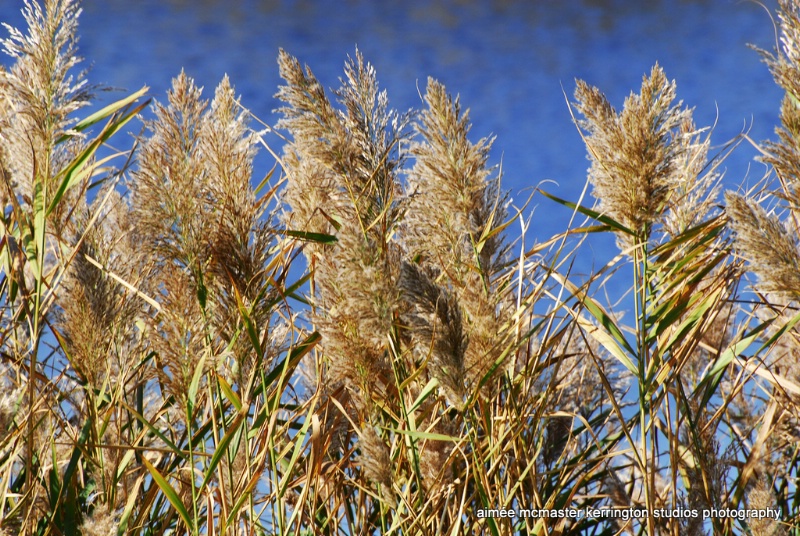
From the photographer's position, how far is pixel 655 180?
6.39 feet

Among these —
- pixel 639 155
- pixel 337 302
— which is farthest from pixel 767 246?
pixel 337 302

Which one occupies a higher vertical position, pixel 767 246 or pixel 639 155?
pixel 639 155

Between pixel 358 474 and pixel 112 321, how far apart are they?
0.93 meters

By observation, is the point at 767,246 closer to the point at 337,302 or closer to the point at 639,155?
the point at 639,155

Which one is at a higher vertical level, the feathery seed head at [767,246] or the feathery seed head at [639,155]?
the feathery seed head at [639,155]

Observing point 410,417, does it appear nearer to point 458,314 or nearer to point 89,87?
point 458,314

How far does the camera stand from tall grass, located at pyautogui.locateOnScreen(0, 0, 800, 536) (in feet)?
5.60

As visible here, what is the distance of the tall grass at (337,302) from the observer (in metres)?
Answer: 1.71

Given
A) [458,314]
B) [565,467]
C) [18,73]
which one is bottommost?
[565,467]

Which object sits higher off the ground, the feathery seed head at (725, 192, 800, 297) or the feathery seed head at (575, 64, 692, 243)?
the feathery seed head at (575, 64, 692, 243)

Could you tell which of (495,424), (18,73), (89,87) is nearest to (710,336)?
(495,424)

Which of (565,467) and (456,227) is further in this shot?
(565,467)

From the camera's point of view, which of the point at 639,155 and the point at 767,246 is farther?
the point at 639,155

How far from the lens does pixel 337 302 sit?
5.85ft
